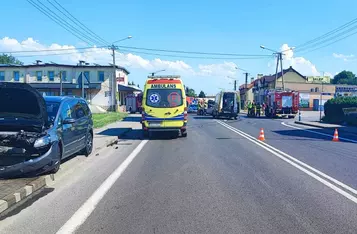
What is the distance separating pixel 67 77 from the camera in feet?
199

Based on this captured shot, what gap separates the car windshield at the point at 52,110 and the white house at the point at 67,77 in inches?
1825

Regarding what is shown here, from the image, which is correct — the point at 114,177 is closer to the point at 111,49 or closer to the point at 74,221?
the point at 74,221

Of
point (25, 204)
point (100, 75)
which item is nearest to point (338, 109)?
point (25, 204)

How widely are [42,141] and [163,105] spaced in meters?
10.0

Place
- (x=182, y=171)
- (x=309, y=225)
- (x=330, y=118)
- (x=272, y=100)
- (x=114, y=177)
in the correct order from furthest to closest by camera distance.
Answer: (x=272, y=100), (x=330, y=118), (x=182, y=171), (x=114, y=177), (x=309, y=225)

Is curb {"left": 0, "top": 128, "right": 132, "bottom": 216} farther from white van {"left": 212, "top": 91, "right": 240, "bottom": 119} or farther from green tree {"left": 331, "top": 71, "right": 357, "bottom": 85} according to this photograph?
green tree {"left": 331, "top": 71, "right": 357, "bottom": 85}

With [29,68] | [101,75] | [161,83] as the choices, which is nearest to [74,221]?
[161,83]

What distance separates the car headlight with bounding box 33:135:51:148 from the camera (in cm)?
766

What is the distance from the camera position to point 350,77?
134m

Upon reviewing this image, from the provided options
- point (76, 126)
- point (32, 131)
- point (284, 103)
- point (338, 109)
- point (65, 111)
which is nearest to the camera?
point (32, 131)

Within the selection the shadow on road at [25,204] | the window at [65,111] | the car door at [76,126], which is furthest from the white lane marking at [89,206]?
the window at [65,111]

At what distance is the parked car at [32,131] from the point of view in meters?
7.47

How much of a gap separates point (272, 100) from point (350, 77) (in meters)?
101

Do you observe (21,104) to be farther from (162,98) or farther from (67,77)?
(67,77)
